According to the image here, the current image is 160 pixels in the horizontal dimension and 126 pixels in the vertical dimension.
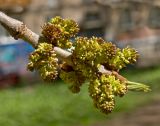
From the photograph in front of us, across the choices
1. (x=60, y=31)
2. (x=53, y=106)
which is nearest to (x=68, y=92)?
(x=53, y=106)

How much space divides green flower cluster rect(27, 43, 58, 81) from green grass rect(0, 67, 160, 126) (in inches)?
204

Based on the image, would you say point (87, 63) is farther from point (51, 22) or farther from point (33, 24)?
point (33, 24)

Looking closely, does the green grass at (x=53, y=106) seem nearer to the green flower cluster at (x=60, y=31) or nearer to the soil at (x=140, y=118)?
the soil at (x=140, y=118)

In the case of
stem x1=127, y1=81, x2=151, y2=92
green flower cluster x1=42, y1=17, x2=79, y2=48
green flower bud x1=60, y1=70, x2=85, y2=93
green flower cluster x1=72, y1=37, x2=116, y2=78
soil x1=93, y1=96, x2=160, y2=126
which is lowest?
stem x1=127, y1=81, x2=151, y2=92

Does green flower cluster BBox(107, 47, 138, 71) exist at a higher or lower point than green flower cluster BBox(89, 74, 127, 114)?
higher

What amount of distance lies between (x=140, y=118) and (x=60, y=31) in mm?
7713

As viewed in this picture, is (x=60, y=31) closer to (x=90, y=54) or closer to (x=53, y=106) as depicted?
(x=90, y=54)

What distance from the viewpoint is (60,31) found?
857 mm

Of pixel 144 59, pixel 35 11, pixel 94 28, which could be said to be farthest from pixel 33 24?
pixel 144 59

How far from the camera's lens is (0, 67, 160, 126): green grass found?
23.7 ft

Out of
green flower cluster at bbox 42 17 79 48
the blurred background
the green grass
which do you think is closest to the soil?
the blurred background

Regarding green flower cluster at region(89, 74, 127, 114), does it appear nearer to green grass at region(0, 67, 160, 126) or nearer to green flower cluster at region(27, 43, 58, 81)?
green flower cluster at region(27, 43, 58, 81)

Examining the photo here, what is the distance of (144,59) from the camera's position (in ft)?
46.1

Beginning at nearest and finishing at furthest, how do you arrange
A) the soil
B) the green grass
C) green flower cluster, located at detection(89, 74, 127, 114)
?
green flower cluster, located at detection(89, 74, 127, 114), the green grass, the soil
